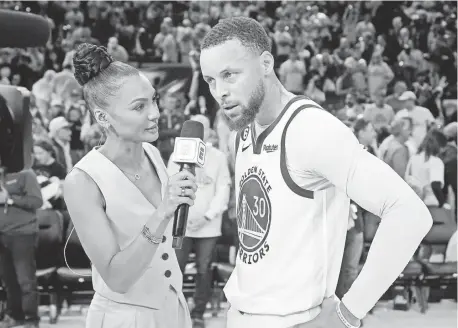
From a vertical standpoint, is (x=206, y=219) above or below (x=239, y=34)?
below

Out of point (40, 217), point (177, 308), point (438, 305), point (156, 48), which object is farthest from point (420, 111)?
point (177, 308)

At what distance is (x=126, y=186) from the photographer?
2.22 m

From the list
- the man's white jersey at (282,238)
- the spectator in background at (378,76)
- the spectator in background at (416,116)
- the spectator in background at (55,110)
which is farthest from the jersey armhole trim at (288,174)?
the spectator in background at (378,76)

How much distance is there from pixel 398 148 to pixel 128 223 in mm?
5697

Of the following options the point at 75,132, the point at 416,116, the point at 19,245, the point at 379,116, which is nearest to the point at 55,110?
the point at 75,132

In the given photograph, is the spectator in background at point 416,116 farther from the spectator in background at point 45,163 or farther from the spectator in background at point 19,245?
the spectator in background at point 19,245

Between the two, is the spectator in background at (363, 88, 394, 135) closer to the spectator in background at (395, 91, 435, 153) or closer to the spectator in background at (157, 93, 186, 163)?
the spectator in background at (395, 91, 435, 153)

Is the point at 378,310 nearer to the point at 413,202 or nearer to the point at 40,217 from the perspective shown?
the point at 40,217

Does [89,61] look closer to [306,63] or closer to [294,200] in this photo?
[294,200]

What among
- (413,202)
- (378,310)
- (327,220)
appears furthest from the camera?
(378,310)

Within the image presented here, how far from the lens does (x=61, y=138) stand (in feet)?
23.9

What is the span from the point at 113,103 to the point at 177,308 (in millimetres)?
699

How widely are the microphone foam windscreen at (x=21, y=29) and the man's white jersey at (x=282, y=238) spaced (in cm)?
66

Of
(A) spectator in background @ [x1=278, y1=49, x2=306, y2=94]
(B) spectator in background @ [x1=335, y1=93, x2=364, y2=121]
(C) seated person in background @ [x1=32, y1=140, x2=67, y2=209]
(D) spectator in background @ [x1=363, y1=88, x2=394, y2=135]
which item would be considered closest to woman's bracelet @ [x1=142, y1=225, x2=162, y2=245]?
(C) seated person in background @ [x1=32, y1=140, x2=67, y2=209]
